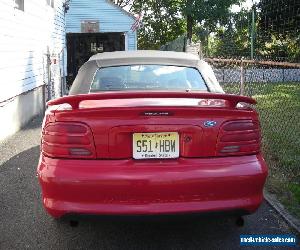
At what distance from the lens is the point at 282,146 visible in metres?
7.31

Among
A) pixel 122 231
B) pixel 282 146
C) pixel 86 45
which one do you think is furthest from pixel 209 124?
pixel 86 45

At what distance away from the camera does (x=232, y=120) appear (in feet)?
11.5

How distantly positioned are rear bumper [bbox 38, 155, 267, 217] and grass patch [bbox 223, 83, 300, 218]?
140 centimetres

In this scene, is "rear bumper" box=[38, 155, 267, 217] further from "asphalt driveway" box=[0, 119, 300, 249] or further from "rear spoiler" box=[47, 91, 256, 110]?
"rear spoiler" box=[47, 91, 256, 110]

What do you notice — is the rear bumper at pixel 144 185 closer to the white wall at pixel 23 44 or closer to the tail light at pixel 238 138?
the tail light at pixel 238 138

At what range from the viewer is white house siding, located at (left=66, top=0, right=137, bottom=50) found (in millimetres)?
21688

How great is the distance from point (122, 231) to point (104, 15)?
18.8 meters

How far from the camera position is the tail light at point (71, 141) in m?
3.38

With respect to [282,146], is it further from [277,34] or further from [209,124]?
[277,34]

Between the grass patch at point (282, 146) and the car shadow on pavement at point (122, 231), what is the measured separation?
1.41 feet

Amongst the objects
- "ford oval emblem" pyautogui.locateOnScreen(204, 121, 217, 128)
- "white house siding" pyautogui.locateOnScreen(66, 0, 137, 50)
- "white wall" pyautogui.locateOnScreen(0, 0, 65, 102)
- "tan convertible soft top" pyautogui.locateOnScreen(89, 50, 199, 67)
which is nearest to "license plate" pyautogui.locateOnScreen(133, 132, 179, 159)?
"ford oval emblem" pyautogui.locateOnScreen(204, 121, 217, 128)

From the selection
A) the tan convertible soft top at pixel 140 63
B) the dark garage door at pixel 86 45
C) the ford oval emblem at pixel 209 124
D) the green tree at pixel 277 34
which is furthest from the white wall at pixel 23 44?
the green tree at pixel 277 34

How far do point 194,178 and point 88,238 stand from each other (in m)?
1.26

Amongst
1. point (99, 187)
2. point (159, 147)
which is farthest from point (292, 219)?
point (99, 187)
